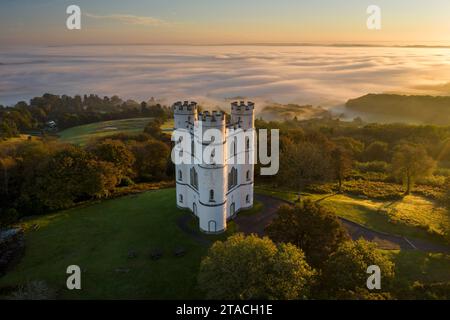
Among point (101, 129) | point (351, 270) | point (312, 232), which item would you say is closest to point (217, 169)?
point (312, 232)

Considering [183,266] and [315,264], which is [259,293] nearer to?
[315,264]

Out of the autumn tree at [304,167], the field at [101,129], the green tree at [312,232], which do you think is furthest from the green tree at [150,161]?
the green tree at [312,232]

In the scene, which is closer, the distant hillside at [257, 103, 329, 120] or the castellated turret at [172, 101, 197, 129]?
the castellated turret at [172, 101, 197, 129]

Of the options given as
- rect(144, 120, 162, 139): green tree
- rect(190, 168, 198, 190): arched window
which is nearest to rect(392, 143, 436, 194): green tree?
rect(190, 168, 198, 190): arched window

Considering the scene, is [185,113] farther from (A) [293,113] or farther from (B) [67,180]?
(A) [293,113]

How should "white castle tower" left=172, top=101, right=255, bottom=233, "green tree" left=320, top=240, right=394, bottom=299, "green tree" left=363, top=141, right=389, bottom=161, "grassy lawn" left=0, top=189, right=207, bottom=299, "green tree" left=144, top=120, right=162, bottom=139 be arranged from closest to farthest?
"green tree" left=320, top=240, right=394, bottom=299
"grassy lawn" left=0, top=189, right=207, bottom=299
"white castle tower" left=172, top=101, right=255, bottom=233
"green tree" left=363, top=141, right=389, bottom=161
"green tree" left=144, top=120, right=162, bottom=139

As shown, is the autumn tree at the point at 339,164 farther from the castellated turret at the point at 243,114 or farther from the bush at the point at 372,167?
the bush at the point at 372,167

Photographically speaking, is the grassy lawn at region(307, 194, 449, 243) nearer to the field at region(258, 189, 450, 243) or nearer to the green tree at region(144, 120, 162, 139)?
the field at region(258, 189, 450, 243)
